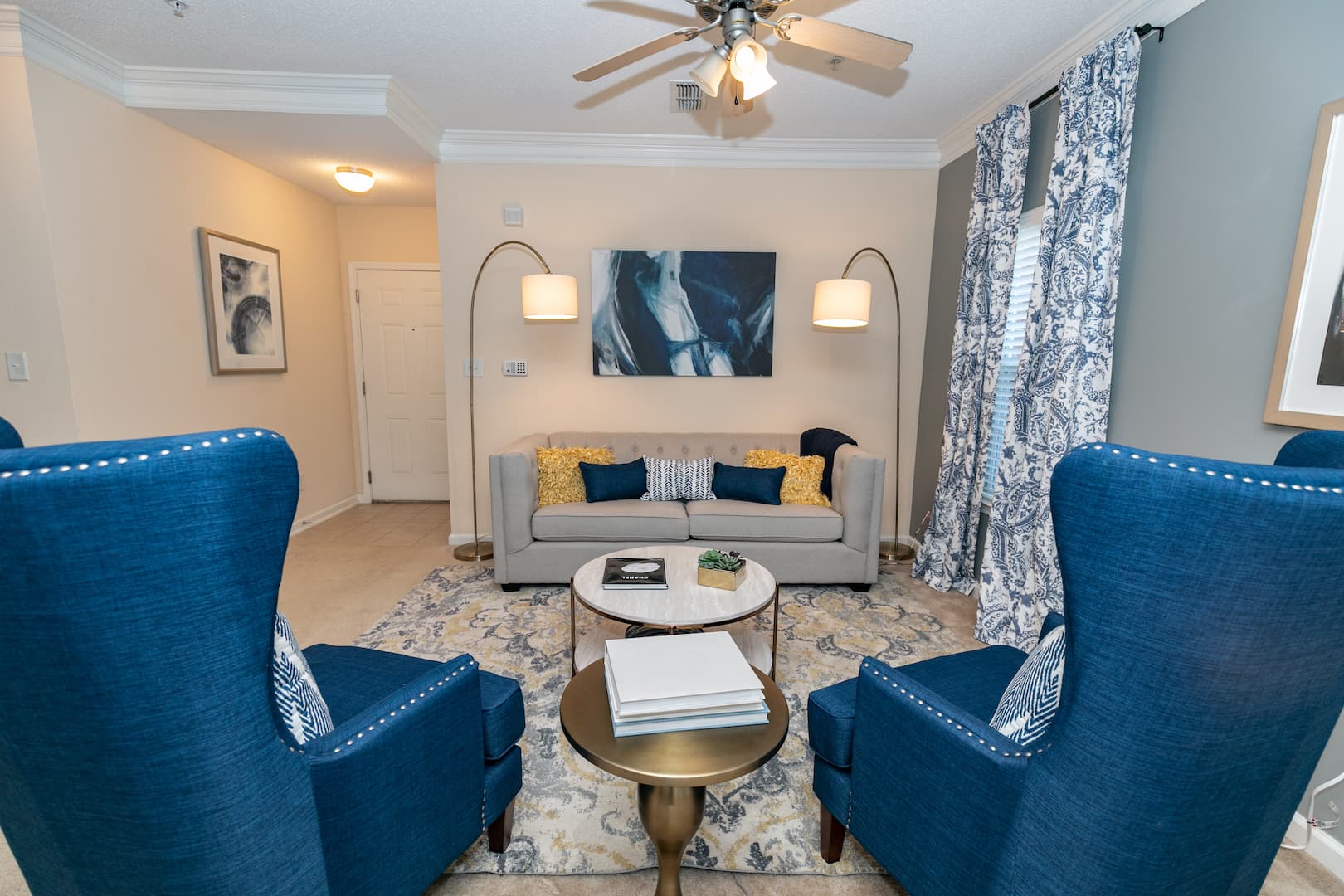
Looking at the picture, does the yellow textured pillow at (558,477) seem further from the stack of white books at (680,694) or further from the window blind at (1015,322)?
the window blind at (1015,322)

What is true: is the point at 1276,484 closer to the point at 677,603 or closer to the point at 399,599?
the point at 677,603

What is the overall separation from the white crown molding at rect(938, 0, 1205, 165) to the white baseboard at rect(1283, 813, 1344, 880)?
103 inches

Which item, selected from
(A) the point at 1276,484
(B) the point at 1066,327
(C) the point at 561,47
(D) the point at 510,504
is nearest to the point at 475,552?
(D) the point at 510,504

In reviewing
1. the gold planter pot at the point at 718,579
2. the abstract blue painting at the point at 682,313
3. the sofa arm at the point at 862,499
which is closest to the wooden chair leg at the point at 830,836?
the gold planter pot at the point at 718,579

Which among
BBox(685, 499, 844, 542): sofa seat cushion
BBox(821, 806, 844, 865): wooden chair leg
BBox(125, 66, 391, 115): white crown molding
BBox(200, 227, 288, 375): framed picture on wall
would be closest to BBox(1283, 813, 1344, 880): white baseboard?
BBox(821, 806, 844, 865): wooden chair leg

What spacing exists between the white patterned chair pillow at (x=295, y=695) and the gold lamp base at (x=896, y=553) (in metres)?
3.44

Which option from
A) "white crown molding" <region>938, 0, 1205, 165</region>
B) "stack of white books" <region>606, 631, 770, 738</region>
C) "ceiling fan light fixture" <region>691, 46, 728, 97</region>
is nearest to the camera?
"stack of white books" <region>606, 631, 770, 738</region>

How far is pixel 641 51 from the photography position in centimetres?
182

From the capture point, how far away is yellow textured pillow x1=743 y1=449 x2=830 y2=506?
340 cm

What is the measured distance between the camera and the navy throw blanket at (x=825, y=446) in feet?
11.4

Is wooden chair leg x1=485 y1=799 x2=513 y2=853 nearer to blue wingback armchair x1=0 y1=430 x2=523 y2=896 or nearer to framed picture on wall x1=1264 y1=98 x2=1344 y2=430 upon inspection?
blue wingback armchair x1=0 y1=430 x2=523 y2=896

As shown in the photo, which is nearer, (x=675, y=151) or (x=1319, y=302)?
(x=1319, y=302)

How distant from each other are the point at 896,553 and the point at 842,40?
10.0 ft

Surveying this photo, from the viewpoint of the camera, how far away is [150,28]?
2.50 metres
